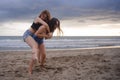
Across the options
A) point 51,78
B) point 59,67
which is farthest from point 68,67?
point 51,78

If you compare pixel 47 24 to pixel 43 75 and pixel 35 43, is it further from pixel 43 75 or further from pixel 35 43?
pixel 43 75

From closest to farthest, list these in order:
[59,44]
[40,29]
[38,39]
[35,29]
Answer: [40,29] < [35,29] < [38,39] < [59,44]

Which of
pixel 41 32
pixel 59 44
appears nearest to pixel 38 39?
pixel 41 32

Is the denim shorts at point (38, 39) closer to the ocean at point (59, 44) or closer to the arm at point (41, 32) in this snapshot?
the arm at point (41, 32)

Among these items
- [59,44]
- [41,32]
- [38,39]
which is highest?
[41,32]

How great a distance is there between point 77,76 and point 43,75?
0.92m

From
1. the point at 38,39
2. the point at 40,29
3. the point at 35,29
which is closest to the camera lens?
the point at 40,29

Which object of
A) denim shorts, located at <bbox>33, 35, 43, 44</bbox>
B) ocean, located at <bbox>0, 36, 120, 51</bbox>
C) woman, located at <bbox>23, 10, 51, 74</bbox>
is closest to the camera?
woman, located at <bbox>23, 10, 51, 74</bbox>

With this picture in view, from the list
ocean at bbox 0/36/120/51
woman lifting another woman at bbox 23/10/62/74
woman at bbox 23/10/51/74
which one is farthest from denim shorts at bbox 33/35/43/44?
ocean at bbox 0/36/120/51

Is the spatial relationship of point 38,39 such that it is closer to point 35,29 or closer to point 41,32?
point 35,29

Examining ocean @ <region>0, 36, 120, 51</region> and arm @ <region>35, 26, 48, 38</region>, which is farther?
ocean @ <region>0, 36, 120, 51</region>

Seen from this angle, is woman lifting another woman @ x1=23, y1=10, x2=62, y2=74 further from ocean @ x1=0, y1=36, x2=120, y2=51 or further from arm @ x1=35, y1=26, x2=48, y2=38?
ocean @ x1=0, y1=36, x2=120, y2=51

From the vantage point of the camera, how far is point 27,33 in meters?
7.08

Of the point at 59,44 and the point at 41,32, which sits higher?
the point at 41,32
